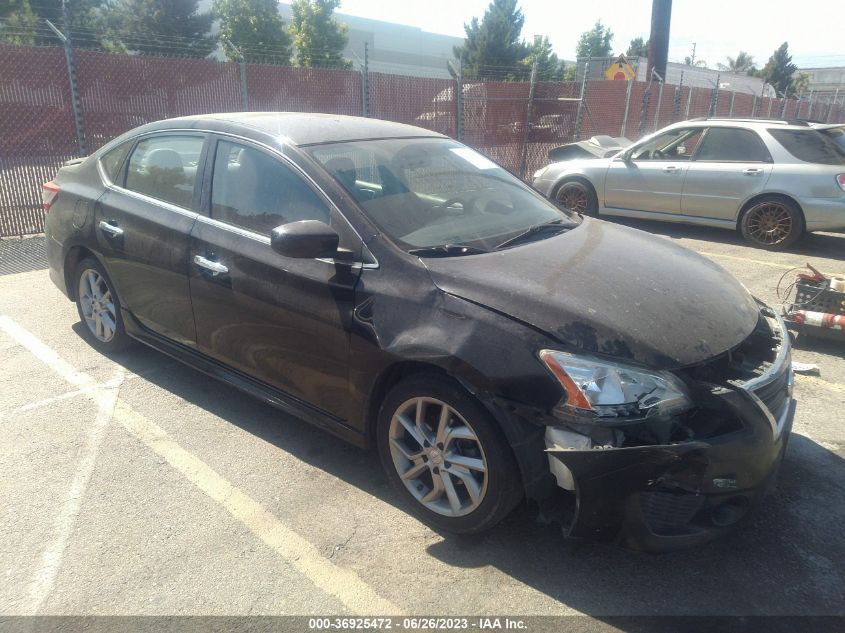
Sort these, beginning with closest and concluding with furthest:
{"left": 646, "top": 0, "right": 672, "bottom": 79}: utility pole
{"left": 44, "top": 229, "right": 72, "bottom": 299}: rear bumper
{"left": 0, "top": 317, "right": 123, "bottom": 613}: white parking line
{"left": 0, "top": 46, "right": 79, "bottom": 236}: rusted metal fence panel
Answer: {"left": 0, "top": 317, "right": 123, "bottom": 613}: white parking line → {"left": 44, "top": 229, "right": 72, "bottom": 299}: rear bumper → {"left": 0, "top": 46, "right": 79, "bottom": 236}: rusted metal fence panel → {"left": 646, "top": 0, "right": 672, "bottom": 79}: utility pole

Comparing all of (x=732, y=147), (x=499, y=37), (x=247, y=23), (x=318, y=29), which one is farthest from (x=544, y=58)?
(x=732, y=147)

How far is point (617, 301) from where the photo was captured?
2.65 metres

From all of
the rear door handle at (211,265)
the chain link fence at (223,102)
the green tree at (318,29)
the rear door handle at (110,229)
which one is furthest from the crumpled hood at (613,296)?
the green tree at (318,29)

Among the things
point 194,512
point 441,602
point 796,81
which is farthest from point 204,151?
point 796,81

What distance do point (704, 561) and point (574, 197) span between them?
7.80 metres

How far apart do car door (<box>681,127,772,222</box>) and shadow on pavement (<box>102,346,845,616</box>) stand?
580 cm

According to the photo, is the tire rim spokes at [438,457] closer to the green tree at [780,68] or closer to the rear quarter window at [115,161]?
the rear quarter window at [115,161]

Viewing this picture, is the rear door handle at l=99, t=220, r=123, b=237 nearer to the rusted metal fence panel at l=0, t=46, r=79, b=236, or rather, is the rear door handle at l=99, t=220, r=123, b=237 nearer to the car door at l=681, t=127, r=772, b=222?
the rusted metal fence panel at l=0, t=46, r=79, b=236

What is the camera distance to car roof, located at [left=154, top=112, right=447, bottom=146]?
3463mm

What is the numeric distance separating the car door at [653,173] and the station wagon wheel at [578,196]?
24cm

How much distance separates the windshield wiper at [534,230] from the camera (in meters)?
3.20

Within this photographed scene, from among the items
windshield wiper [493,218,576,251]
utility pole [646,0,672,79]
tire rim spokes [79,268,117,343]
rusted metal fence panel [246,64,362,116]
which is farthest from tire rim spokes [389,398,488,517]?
utility pole [646,0,672,79]

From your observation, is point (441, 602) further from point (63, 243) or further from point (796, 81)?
point (796, 81)

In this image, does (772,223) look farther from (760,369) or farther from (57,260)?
(57,260)
